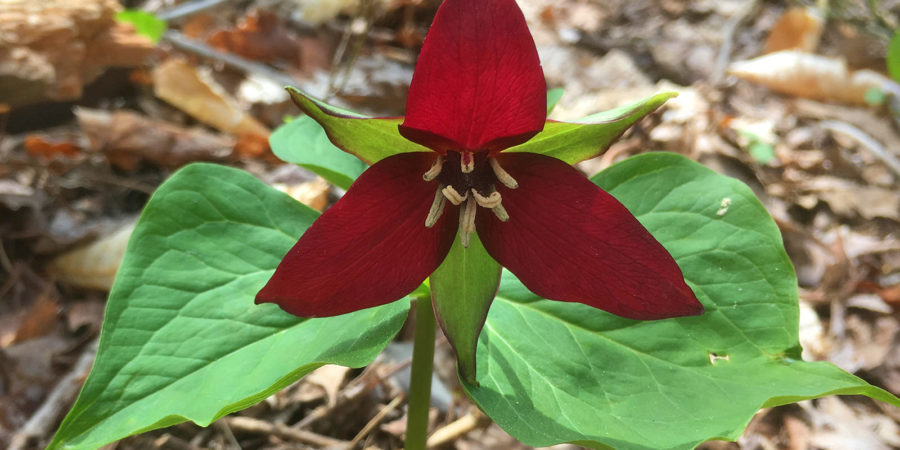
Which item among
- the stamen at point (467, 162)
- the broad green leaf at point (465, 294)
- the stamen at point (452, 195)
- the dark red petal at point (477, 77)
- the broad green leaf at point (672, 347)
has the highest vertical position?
the dark red petal at point (477, 77)

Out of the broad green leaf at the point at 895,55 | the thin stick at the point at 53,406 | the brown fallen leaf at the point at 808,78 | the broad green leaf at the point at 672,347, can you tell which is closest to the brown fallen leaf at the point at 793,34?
the brown fallen leaf at the point at 808,78

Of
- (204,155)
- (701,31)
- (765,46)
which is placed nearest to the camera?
(204,155)

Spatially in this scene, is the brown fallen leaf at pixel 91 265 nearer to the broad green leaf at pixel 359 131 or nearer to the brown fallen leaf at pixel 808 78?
the broad green leaf at pixel 359 131

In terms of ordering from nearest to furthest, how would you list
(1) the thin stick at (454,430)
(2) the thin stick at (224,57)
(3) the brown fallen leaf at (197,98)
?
(1) the thin stick at (454,430) → (3) the brown fallen leaf at (197,98) → (2) the thin stick at (224,57)

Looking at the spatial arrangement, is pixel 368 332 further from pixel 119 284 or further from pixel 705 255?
pixel 705 255

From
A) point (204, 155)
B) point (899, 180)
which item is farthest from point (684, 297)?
point (899, 180)

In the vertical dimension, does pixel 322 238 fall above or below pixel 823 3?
above

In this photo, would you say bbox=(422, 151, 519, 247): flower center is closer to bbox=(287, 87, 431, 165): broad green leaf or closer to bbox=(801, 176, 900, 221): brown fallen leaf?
bbox=(287, 87, 431, 165): broad green leaf
